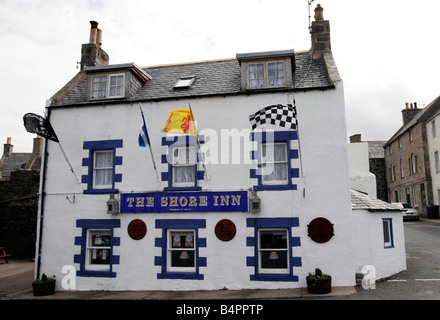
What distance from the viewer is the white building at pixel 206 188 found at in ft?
34.5

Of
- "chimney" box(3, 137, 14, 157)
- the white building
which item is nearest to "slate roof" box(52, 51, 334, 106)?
the white building

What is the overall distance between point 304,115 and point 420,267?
7579 mm

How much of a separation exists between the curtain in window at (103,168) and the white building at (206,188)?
0.04 meters

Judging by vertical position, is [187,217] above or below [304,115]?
below

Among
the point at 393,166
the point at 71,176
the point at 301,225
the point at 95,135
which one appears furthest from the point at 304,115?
the point at 393,166

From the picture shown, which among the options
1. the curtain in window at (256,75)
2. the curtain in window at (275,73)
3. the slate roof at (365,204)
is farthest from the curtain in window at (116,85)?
the slate roof at (365,204)

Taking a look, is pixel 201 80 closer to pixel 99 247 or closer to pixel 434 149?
pixel 99 247

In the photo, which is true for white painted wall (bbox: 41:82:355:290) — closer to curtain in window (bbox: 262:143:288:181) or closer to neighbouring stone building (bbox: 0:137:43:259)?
curtain in window (bbox: 262:143:288:181)

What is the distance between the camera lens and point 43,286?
426 inches

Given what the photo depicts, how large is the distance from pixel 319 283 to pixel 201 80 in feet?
27.4

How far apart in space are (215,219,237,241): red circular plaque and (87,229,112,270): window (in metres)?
3.86

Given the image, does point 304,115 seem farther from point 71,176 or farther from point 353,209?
point 71,176

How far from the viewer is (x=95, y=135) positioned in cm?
1213

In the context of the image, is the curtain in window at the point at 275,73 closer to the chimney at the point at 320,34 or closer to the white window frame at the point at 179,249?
the chimney at the point at 320,34
